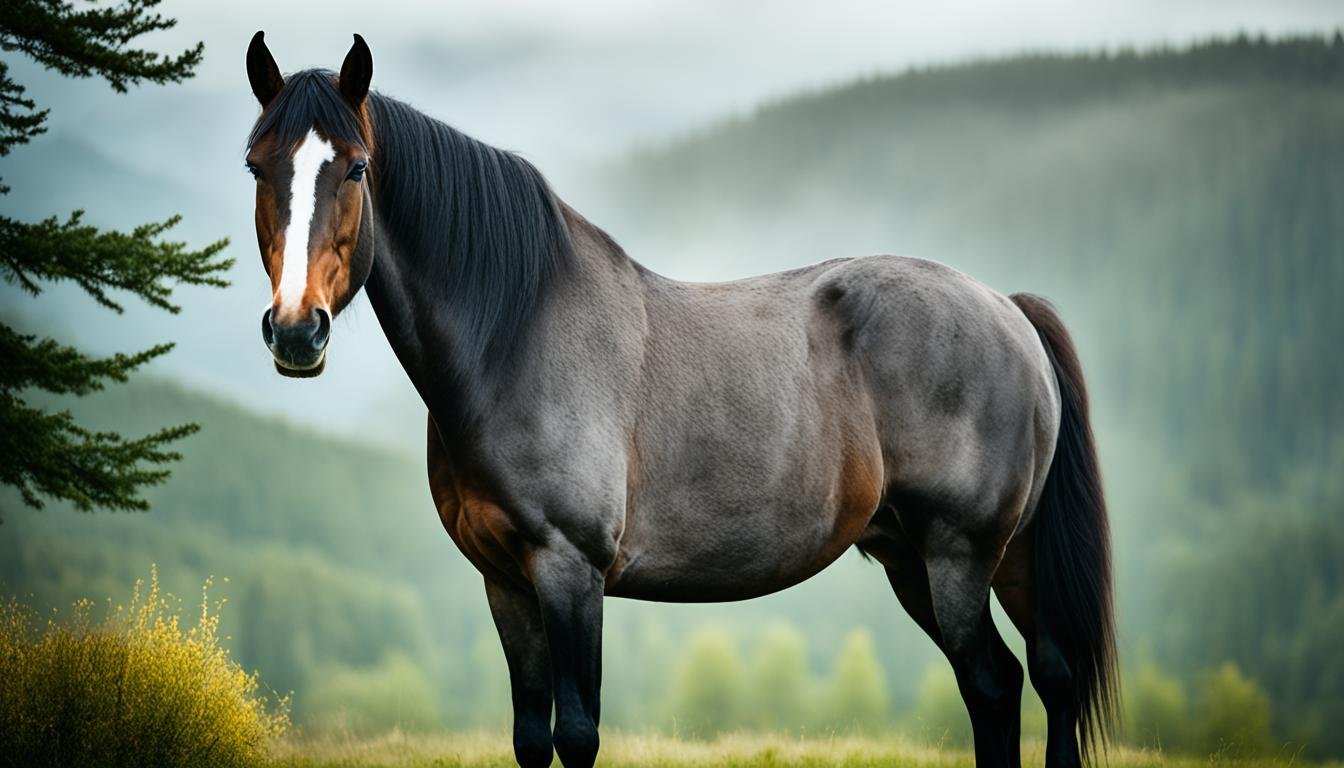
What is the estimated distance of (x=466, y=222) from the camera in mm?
4535

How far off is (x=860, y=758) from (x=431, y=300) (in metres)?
4.98

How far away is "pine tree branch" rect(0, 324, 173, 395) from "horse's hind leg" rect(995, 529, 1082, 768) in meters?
6.06

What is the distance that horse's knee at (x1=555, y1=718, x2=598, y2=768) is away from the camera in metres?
4.31

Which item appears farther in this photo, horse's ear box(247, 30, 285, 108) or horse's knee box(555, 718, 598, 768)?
horse's knee box(555, 718, 598, 768)

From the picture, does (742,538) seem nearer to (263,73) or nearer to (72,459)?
(263,73)

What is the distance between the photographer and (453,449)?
14.8ft

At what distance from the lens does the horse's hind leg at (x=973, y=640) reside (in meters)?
5.37

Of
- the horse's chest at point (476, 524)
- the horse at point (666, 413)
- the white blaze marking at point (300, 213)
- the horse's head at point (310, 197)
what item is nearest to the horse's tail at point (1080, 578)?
the horse at point (666, 413)

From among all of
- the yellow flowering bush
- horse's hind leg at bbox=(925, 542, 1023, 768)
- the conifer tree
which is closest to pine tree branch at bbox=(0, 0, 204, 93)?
the conifer tree

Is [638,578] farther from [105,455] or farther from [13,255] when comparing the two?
[13,255]

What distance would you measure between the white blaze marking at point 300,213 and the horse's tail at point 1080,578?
4.03m

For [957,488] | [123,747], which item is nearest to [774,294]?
[957,488]

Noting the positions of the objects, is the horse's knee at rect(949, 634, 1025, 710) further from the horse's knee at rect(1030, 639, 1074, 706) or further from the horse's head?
the horse's head

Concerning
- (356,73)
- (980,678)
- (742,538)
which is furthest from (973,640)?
(356,73)
